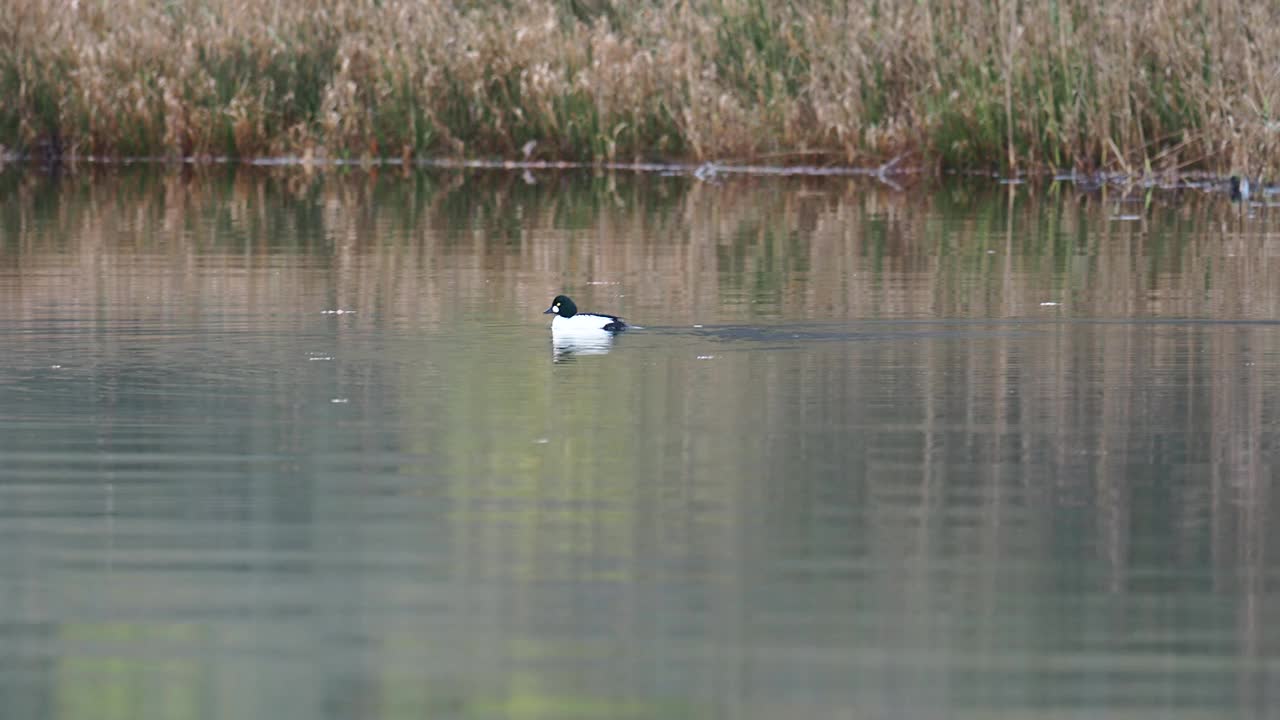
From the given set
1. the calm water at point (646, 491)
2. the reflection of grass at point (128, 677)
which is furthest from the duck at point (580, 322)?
the reflection of grass at point (128, 677)

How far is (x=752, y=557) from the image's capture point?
20.2ft

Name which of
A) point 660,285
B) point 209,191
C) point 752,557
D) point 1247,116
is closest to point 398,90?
point 209,191

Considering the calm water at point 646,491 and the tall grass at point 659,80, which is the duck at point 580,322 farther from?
the tall grass at point 659,80

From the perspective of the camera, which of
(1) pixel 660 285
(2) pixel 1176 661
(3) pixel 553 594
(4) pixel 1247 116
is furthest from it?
(4) pixel 1247 116

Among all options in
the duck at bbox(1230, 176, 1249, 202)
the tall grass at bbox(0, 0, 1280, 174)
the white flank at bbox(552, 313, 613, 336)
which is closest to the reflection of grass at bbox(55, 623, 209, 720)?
the white flank at bbox(552, 313, 613, 336)

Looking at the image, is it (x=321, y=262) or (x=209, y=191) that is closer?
(x=321, y=262)

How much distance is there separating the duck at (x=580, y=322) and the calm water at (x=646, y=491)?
139 millimetres

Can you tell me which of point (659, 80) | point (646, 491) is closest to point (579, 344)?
point (646, 491)

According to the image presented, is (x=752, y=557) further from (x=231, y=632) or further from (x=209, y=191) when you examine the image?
(x=209, y=191)

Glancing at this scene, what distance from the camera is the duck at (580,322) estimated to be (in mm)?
10781

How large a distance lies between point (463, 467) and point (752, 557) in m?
1.59

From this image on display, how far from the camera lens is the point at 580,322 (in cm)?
1085

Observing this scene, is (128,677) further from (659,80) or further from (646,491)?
(659,80)

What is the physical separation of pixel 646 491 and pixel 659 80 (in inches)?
649
